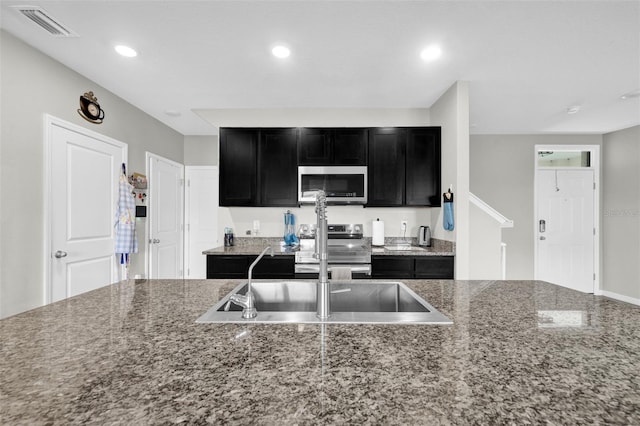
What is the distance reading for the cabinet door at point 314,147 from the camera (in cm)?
366

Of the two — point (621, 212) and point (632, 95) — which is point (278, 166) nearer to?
point (632, 95)

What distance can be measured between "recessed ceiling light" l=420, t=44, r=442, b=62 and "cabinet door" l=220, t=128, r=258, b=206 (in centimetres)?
199

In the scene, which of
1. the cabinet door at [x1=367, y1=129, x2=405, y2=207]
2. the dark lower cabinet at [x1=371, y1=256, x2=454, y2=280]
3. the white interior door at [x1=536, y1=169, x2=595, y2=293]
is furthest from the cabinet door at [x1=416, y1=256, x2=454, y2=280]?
the white interior door at [x1=536, y1=169, x2=595, y2=293]

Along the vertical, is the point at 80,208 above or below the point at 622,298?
above

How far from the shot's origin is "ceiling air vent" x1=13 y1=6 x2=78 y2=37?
1929 mm

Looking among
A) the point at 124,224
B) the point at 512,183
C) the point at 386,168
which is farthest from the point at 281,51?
the point at 512,183

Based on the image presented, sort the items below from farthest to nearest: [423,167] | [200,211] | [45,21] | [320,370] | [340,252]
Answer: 1. [200,211]
2. [423,167]
3. [340,252]
4. [45,21]
5. [320,370]

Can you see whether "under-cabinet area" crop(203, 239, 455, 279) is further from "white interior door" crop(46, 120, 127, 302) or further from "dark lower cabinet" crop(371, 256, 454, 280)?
"white interior door" crop(46, 120, 127, 302)

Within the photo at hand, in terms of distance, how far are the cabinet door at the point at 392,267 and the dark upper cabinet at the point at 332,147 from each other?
115cm

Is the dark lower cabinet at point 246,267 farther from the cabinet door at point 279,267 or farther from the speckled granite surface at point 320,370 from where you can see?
the speckled granite surface at point 320,370

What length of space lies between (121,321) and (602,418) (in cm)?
112

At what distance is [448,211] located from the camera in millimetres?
3125

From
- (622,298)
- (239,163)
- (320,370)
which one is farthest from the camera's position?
(622,298)

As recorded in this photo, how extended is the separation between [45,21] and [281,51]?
5.02 ft
